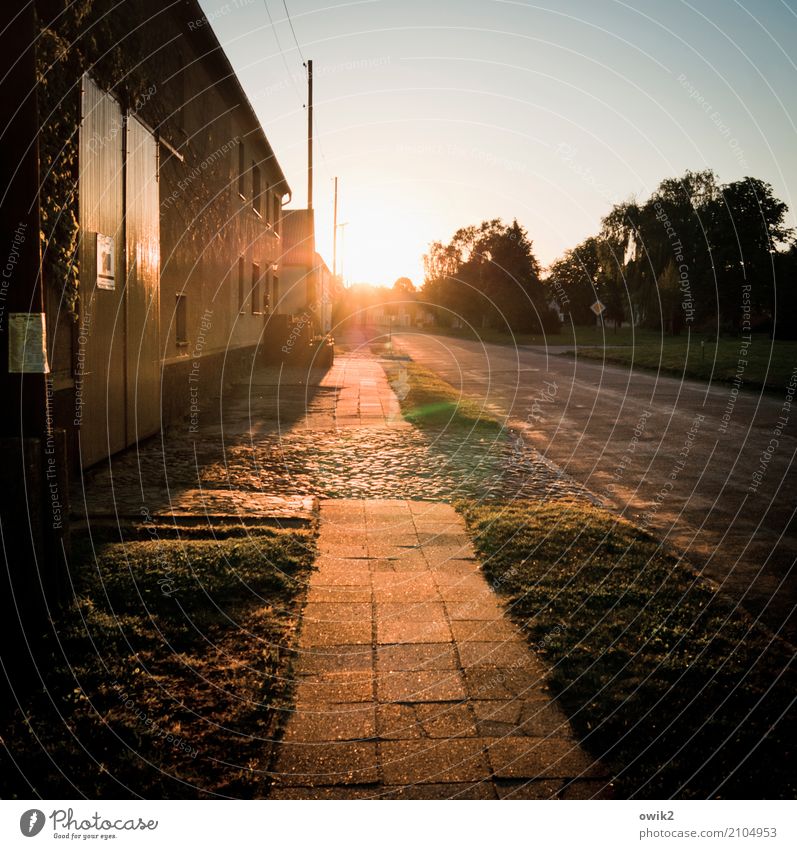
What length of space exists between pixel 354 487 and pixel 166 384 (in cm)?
526

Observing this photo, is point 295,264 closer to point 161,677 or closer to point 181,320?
point 181,320

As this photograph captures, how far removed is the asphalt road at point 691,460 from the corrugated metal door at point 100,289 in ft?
17.3

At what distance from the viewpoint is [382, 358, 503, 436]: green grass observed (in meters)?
13.1

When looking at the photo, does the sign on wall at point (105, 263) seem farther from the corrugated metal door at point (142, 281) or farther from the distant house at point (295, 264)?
the distant house at point (295, 264)

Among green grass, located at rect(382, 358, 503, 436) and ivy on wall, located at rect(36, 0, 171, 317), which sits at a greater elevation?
ivy on wall, located at rect(36, 0, 171, 317)

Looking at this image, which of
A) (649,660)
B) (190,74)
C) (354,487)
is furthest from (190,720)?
(190,74)

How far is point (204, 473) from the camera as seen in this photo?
8.66m

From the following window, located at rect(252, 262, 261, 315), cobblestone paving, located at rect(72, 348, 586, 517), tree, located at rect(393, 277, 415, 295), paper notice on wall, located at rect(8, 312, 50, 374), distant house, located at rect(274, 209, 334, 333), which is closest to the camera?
paper notice on wall, located at rect(8, 312, 50, 374)

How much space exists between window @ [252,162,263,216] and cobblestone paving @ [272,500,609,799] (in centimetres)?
1884

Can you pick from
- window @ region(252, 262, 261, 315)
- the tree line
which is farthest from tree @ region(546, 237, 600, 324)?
window @ region(252, 262, 261, 315)

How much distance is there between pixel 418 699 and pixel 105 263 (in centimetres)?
640

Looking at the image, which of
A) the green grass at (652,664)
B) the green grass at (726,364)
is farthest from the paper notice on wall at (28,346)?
the green grass at (726,364)

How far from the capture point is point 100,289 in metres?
8.25

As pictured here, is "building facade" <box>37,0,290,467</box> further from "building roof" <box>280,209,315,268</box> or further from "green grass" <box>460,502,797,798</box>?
"building roof" <box>280,209,315,268</box>
